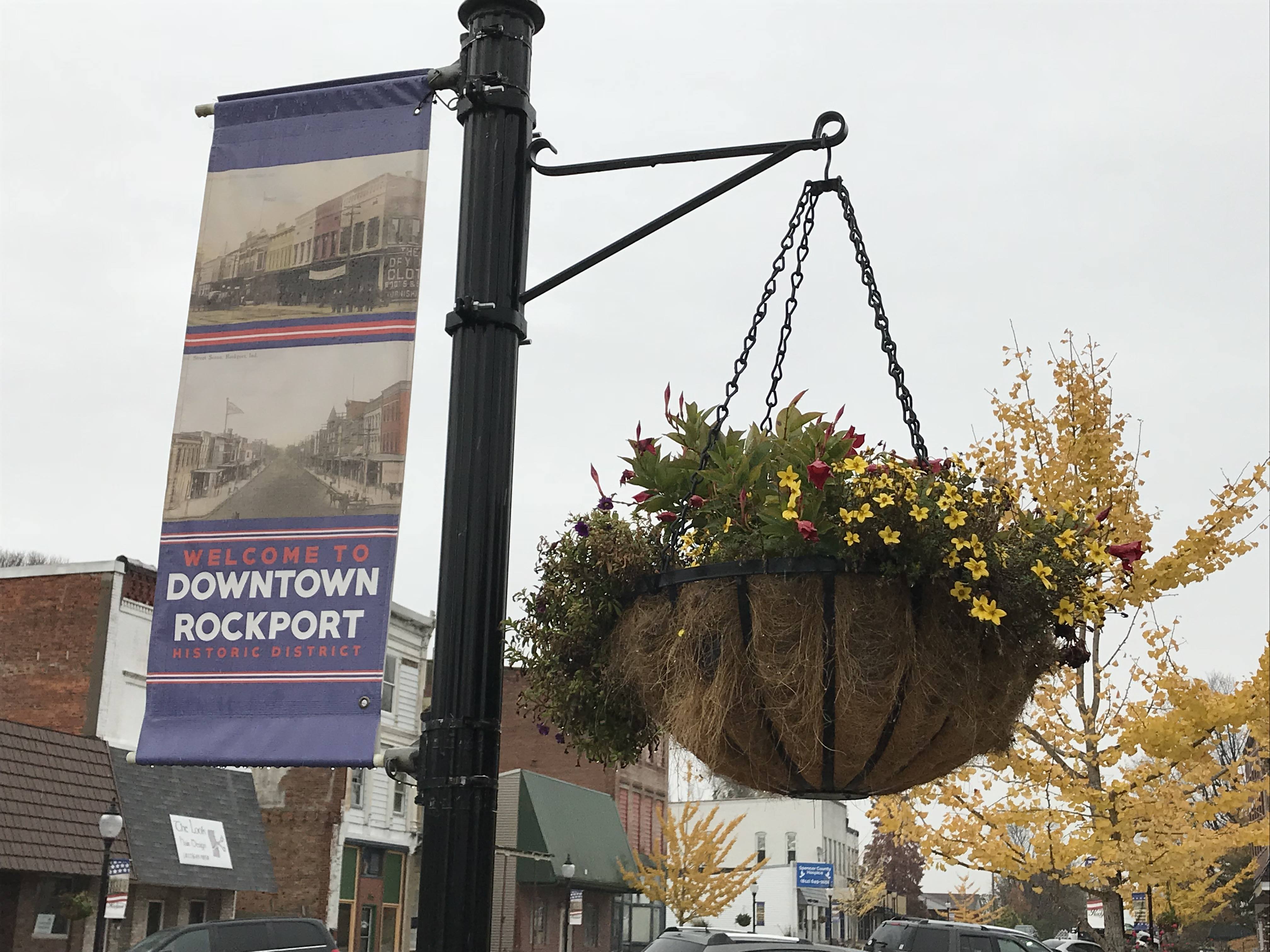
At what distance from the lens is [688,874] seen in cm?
4672

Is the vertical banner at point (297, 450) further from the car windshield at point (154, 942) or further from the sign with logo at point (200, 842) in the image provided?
the sign with logo at point (200, 842)

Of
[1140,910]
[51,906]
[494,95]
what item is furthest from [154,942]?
[1140,910]

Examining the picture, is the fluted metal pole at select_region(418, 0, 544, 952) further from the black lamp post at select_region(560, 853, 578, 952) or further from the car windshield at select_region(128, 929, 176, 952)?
the black lamp post at select_region(560, 853, 578, 952)

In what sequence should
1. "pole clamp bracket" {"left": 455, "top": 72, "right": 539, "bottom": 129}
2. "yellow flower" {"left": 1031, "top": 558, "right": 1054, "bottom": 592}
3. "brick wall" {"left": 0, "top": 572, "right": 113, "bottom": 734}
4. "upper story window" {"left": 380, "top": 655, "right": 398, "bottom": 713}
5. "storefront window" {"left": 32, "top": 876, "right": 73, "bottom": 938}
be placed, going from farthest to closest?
"upper story window" {"left": 380, "top": 655, "right": 398, "bottom": 713}
"brick wall" {"left": 0, "top": 572, "right": 113, "bottom": 734}
"storefront window" {"left": 32, "top": 876, "right": 73, "bottom": 938}
"pole clamp bracket" {"left": 455, "top": 72, "right": 539, "bottom": 129}
"yellow flower" {"left": 1031, "top": 558, "right": 1054, "bottom": 592}

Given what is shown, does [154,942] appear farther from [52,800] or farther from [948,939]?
[948,939]

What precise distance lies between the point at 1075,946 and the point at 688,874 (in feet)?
81.5

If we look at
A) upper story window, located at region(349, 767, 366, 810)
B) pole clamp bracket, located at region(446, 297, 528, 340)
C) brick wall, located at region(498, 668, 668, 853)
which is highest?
brick wall, located at region(498, 668, 668, 853)

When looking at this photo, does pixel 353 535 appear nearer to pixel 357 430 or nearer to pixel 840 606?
pixel 357 430

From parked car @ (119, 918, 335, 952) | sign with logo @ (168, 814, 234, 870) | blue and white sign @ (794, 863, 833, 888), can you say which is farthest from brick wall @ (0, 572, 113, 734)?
blue and white sign @ (794, 863, 833, 888)

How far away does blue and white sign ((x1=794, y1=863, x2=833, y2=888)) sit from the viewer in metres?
31.6

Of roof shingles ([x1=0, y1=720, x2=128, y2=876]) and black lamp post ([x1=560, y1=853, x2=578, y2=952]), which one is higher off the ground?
roof shingles ([x1=0, y1=720, x2=128, y2=876])

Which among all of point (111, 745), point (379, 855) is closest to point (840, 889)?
point (379, 855)

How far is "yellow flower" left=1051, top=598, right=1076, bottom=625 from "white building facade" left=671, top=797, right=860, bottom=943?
193ft

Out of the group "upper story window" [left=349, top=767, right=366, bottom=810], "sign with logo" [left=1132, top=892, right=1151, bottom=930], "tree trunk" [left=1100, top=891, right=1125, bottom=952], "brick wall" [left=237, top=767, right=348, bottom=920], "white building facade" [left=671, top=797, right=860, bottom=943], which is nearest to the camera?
"tree trunk" [left=1100, top=891, right=1125, bottom=952]
